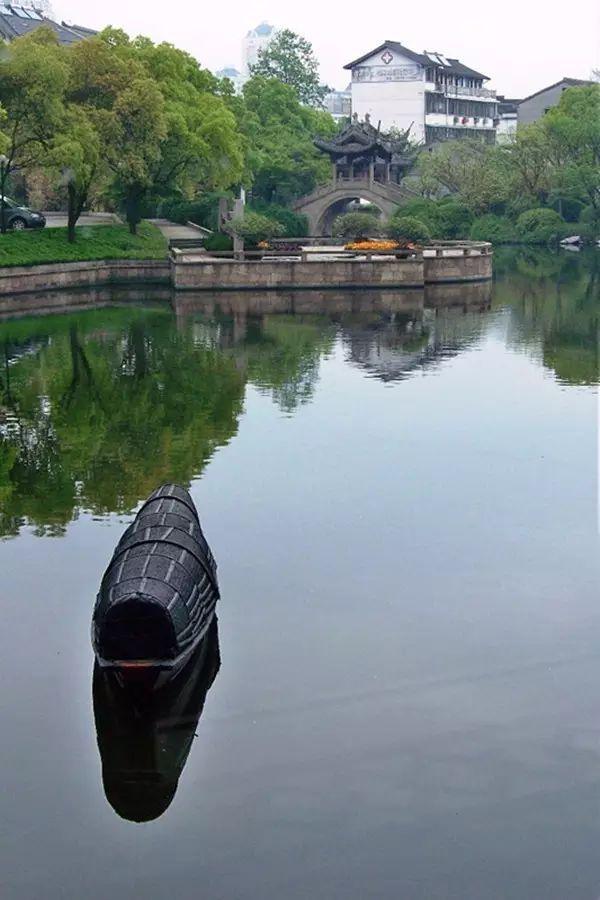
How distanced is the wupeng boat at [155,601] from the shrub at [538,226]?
86.5m

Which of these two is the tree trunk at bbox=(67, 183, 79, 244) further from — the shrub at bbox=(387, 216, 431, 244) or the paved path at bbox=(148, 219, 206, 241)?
the shrub at bbox=(387, 216, 431, 244)

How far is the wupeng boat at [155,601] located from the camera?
16.8 metres

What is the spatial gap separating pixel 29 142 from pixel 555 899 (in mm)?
55309

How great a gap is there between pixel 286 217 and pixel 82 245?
93.9 feet

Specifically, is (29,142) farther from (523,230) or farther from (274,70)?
(274,70)

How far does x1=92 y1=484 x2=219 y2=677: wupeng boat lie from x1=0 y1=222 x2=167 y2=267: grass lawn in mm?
45492

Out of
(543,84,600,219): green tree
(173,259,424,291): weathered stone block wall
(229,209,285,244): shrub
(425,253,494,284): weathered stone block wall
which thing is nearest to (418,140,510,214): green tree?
(543,84,600,219): green tree

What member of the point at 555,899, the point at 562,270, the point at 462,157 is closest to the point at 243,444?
the point at 555,899

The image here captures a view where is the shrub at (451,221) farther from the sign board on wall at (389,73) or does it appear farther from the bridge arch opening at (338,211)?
the sign board on wall at (389,73)

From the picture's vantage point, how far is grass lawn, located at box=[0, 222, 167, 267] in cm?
6438

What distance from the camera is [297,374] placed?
41812 millimetres

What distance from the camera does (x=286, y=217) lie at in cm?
9538

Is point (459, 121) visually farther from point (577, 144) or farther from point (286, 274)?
point (286, 274)

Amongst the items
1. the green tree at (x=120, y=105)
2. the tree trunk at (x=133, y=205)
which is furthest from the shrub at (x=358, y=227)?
the green tree at (x=120, y=105)
